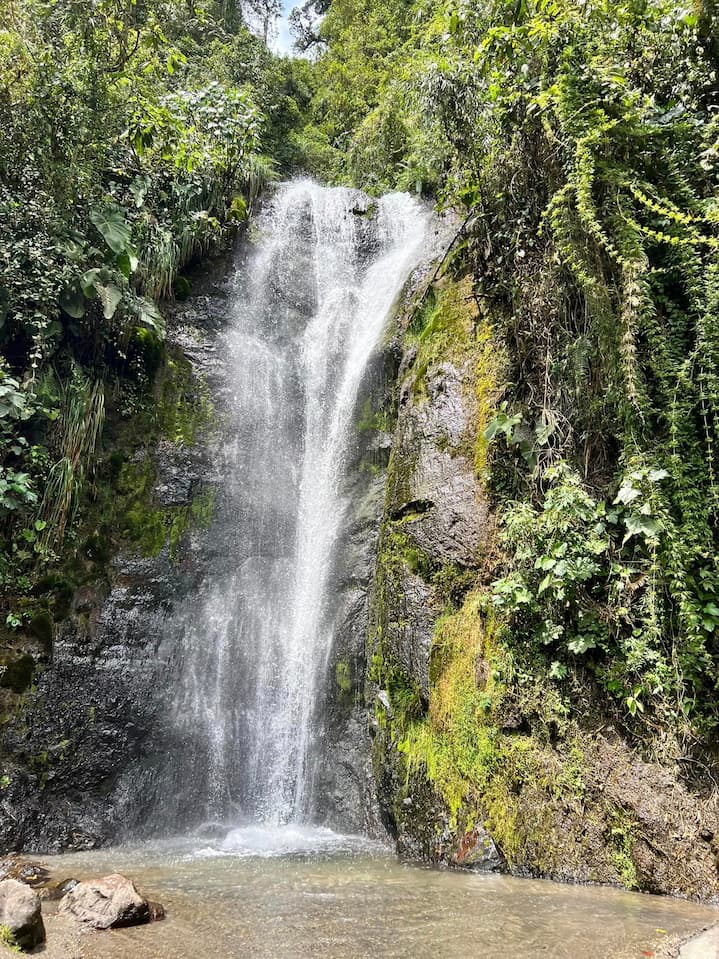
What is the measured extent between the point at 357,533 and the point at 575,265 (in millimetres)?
Answer: 3902

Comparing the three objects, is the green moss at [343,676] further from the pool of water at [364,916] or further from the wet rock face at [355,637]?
the pool of water at [364,916]

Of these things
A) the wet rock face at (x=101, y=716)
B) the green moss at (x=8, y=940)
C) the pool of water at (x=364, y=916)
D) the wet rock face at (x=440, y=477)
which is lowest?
the pool of water at (x=364, y=916)

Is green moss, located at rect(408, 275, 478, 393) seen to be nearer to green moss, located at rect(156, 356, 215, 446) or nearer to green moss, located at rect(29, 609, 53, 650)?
green moss, located at rect(156, 356, 215, 446)

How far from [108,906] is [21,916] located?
1.73 feet

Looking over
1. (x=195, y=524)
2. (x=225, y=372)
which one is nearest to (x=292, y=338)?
(x=225, y=372)

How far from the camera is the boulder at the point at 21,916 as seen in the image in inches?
119

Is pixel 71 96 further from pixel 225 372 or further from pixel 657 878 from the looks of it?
pixel 657 878

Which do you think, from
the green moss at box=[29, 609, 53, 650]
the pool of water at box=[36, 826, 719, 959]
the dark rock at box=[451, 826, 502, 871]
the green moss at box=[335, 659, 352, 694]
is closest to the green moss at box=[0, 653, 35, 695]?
the green moss at box=[29, 609, 53, 650]

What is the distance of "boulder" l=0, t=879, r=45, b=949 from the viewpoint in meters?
3.02

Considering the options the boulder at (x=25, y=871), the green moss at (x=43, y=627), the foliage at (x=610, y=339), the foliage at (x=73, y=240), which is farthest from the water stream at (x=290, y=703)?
the foliage at (x=610, y=339)

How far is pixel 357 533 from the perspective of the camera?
7742 mm

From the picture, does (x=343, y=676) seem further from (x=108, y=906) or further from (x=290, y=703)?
(x=108, y=906)

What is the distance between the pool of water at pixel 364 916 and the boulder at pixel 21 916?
0.11 metres

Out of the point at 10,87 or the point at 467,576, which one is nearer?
the point at 467,576
